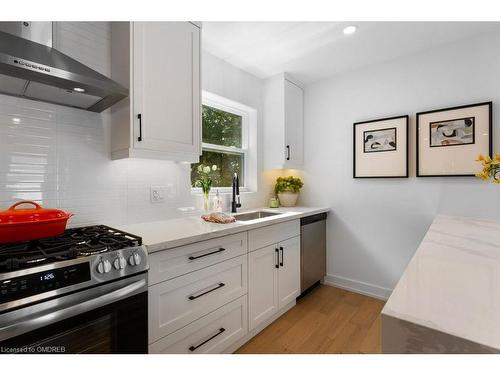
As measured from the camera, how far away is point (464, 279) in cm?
76

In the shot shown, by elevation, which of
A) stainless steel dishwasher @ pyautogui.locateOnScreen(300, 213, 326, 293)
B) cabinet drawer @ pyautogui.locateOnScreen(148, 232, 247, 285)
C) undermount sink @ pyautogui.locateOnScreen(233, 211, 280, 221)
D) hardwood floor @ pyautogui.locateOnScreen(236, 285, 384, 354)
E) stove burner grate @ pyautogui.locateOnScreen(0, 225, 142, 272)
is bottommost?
hardwood floor @ pyautogui.locateOnScreen(236, 285, 384, 354)

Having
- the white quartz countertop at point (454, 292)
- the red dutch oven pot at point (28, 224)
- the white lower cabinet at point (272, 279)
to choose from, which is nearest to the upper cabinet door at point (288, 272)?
the white lower cabinet at point (272, 279)

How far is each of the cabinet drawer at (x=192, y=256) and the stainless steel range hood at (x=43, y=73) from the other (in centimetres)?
92

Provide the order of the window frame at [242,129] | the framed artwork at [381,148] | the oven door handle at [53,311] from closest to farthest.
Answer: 1. the oven door handle at [53,311]
2. the framed artwork at [381,148]
3. the window frame at [242,129]

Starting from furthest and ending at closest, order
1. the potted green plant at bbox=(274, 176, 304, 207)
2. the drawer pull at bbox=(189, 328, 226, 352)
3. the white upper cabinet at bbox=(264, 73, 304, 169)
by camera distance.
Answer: the potted green plant at bbox=(274, 176, 304, 207)
the white upper cabinet at bbox=(264, 73, 304, 169)
the drawer pull at bbox=(189, 328, 226, 352)

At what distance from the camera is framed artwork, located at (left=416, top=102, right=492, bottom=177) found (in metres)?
2.09

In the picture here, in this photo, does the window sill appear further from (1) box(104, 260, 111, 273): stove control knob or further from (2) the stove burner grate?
(1) box(104, 260, 111, 273): stove control knob

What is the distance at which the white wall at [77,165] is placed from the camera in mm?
1366

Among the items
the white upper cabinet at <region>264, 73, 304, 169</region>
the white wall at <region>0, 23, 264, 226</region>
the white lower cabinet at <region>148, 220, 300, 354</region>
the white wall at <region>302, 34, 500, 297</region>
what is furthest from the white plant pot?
the white wall at <region>0, 23, 264, 226</region>

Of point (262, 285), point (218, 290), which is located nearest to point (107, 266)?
point (218, 290)

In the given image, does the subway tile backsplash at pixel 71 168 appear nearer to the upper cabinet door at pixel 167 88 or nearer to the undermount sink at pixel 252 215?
the upper cabinet door at pixel 167 88

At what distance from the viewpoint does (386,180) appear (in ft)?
8.48

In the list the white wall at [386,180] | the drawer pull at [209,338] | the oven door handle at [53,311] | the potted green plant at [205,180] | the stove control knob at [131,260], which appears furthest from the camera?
the potted green plant at [205,180]

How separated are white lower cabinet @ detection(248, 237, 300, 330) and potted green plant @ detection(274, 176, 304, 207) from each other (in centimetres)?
70
